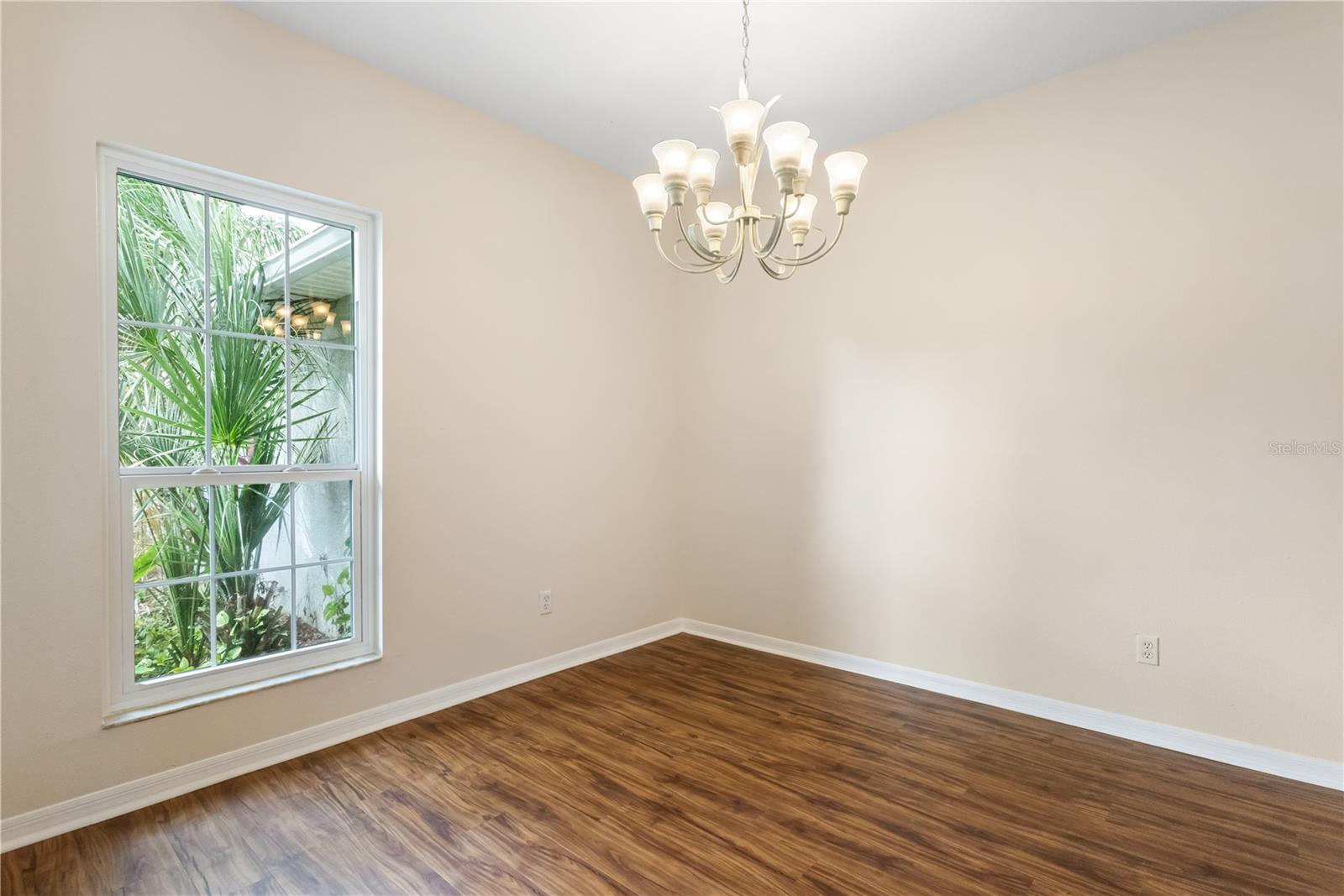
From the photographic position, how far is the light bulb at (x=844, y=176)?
2012mm

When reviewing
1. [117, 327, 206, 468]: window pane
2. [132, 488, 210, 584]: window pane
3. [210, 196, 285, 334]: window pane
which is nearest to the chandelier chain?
[210, 196, 285, 334]: window pane

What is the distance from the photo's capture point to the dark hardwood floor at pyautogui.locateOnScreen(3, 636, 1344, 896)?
1868 millimetres

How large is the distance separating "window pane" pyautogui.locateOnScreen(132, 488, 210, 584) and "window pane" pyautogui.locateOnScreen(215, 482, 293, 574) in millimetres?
49

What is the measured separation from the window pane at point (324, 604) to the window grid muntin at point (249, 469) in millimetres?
17

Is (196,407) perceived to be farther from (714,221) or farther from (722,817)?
(722,817)

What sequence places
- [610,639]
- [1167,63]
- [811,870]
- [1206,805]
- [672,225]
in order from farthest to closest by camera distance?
[672,225]
[610,639]
[1167,63]
[1206,805]
[811,870]

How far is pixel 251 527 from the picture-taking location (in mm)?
2557

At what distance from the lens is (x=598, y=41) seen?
105 inches

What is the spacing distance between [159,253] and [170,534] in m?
0.98

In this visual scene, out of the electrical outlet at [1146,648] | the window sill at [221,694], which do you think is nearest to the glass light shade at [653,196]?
the window sill at [221,694]

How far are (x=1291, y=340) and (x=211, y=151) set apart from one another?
3929 millimetres

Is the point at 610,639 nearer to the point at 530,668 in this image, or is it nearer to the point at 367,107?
the point at 530,668

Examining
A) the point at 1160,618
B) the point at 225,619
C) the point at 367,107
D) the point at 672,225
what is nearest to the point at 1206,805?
the point at 1160,618

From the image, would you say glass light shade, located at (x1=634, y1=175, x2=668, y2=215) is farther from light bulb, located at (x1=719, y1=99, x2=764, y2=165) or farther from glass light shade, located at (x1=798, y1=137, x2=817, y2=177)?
glass light shade, located at (x1=798, y1=137, x2=817, y2=177)
